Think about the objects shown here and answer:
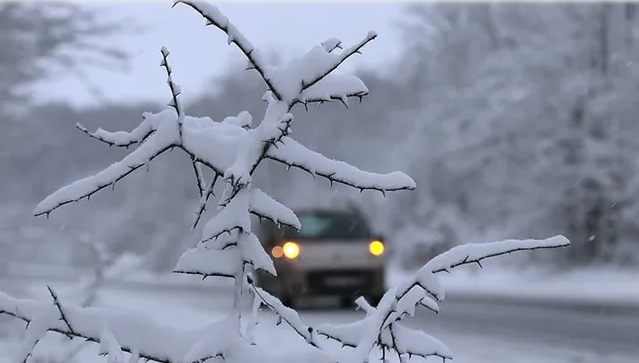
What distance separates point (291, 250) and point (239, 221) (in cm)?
1277

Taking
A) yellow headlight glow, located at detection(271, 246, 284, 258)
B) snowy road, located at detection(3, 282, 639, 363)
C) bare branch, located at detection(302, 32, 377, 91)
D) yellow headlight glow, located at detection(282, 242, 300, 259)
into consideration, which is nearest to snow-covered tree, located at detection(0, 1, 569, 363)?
bare branch, located at detection(302, 32, 377, 91)

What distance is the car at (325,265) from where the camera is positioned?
14516 millimetres

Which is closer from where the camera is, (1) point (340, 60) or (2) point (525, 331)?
(1) point (340, 60)

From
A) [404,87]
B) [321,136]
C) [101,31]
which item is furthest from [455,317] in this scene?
[321,136]

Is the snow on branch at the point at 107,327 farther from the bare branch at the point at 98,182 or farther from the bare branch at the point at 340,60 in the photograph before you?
the bare branch at the point at 340,60

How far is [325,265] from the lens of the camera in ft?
47.9

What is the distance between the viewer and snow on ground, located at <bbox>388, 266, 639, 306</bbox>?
61.8ft

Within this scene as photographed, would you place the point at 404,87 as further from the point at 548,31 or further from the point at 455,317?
the point at 455,317

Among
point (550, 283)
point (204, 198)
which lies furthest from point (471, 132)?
point (204, 198)

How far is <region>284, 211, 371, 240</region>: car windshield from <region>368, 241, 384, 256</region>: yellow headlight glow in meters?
0.26

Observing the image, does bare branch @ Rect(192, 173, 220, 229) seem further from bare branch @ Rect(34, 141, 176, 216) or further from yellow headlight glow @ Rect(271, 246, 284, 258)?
yellow headlight glow @ Rect(271, 246, 284, 258)

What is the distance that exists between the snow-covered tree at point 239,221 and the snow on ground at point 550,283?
1560 centimetres

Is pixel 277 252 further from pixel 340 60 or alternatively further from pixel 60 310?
pixel 340 60

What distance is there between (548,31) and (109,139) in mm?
24093
